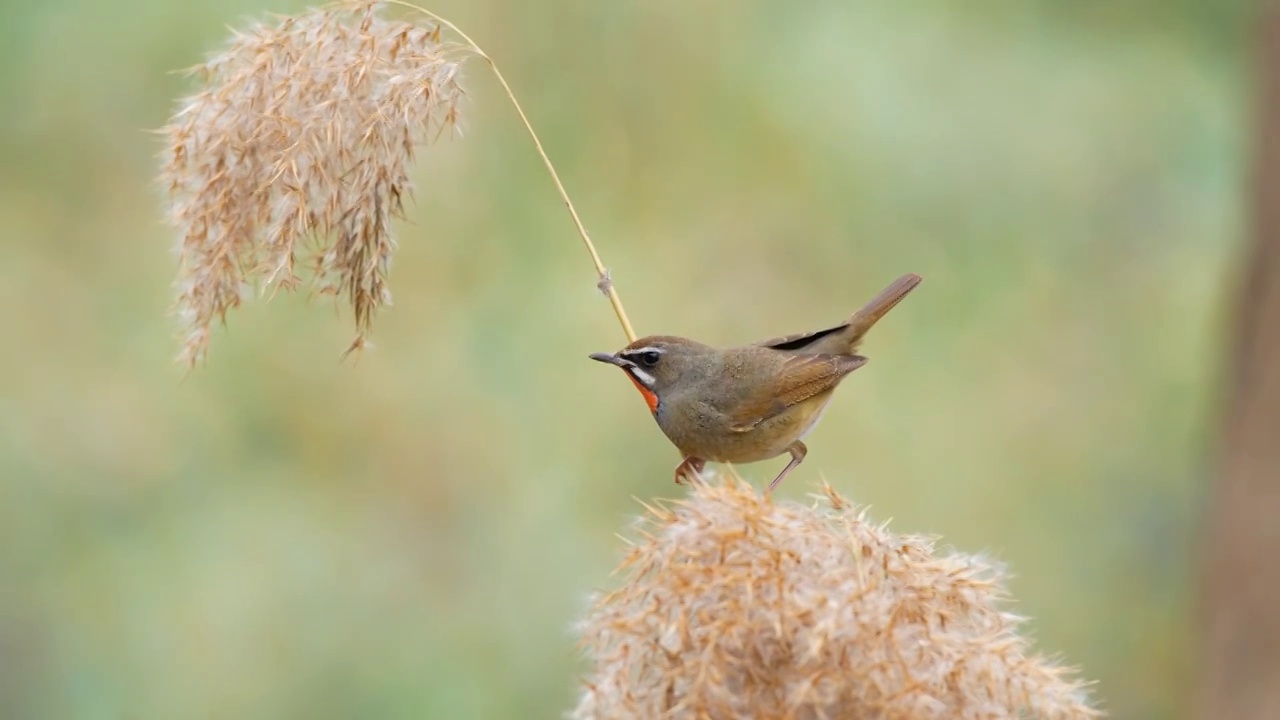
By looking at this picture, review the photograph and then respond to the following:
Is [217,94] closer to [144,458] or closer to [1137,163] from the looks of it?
[144,458]

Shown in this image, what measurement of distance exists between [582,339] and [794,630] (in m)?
4.22

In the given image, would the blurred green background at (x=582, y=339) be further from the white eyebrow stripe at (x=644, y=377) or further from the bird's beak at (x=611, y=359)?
the bird's beak at (x=611, y=359)

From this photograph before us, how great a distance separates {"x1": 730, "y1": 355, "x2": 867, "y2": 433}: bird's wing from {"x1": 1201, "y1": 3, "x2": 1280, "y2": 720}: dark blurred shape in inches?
118

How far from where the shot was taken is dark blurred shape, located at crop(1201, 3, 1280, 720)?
18.4 ft

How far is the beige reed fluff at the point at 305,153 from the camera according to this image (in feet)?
8.00

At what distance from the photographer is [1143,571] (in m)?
6.80

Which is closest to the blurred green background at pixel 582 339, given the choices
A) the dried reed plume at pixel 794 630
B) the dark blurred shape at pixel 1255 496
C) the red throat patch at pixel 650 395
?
the dark blurred shape at pixel 1255 496

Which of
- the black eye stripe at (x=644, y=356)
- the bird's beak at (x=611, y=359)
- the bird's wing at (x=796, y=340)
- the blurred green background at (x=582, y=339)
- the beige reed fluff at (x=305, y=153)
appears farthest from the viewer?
the blurred green background at (x=582, y=339)

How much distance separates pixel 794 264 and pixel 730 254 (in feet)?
1.09

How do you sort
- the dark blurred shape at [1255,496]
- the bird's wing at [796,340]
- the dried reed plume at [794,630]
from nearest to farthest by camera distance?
1. the dried reed plume at [794,630]
2. the bird's wing at [796,340]
3. the dark blurred shape at [1255,496]

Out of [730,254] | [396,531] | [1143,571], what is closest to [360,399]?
[396,531]

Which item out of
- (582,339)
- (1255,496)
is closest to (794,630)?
(582,339)

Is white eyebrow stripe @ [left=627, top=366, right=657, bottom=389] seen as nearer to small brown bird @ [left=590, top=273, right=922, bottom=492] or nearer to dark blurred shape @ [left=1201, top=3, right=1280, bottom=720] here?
small brown bird @ [left=590, top=273, right=922, bottom=492]

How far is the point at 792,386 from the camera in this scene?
137 inches
